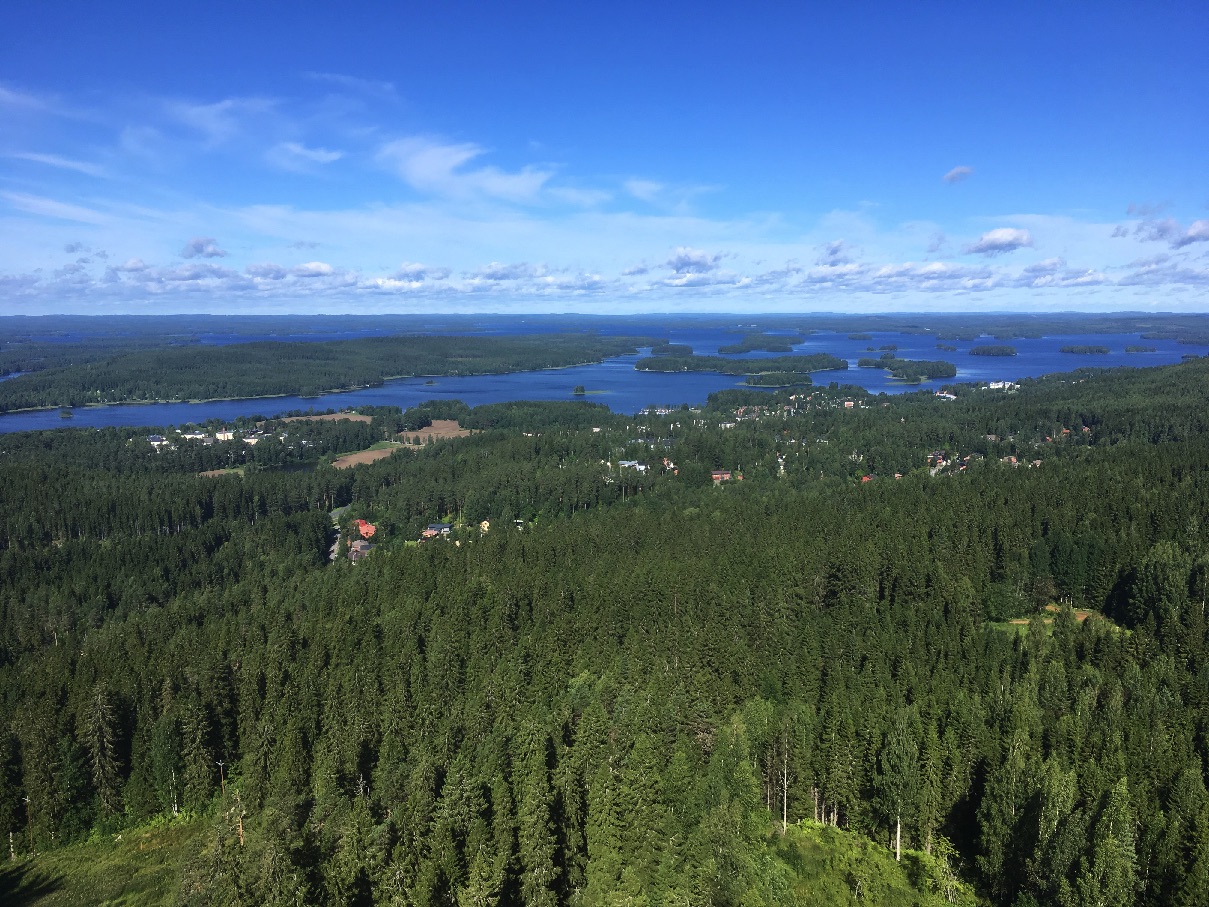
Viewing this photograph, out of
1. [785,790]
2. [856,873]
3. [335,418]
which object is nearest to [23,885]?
[785,790]

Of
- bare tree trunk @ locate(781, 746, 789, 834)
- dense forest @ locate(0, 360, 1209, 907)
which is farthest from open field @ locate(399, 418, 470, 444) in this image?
bare tree trunk @ locate(781, 746, 789, 834)

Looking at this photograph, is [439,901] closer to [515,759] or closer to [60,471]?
[515,759]

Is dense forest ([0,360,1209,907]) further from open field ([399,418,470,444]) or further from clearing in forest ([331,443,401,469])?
open field ([399,418,470,444])

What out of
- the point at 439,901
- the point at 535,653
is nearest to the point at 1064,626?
the point at 535,653

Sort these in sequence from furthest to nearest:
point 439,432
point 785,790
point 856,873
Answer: point 439,432, point 785,790, point 856,873

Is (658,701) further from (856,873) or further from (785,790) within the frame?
(856,873)
